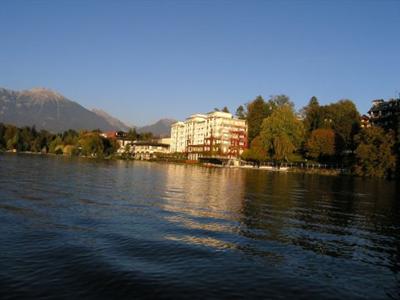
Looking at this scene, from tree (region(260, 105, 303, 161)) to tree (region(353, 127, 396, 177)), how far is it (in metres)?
27.5

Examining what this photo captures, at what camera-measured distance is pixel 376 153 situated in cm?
9931

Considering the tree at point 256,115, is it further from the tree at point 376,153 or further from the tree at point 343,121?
the tree at point 376,153

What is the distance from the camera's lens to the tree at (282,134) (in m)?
129

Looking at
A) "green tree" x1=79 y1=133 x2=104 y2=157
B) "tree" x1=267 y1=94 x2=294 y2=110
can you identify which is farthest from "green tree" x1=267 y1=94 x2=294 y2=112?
"green tree" x1=79 y1=133 x2=104 y2=157

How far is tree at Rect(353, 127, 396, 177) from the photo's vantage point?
97250 millimetres

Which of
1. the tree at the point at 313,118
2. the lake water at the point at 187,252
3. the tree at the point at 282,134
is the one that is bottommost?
the lake water at the point at 187,252

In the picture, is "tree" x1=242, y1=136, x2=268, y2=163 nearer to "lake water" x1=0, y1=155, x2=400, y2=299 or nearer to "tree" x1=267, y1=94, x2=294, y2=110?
"tree" x1=267, y1=94, x2=294, y2=110

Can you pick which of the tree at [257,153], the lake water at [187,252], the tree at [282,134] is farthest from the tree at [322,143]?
the lake water at [187,252]

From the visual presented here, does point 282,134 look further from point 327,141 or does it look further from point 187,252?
point 187,252

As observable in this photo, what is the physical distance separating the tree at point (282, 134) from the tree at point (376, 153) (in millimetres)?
27454

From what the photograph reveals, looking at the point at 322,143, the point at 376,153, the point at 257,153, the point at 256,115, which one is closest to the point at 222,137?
the point at 256,115

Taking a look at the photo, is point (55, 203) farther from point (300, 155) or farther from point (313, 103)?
point (313, 103)

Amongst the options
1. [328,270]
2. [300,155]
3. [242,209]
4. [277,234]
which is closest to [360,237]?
[277,234]

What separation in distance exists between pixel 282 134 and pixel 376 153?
116 feet
